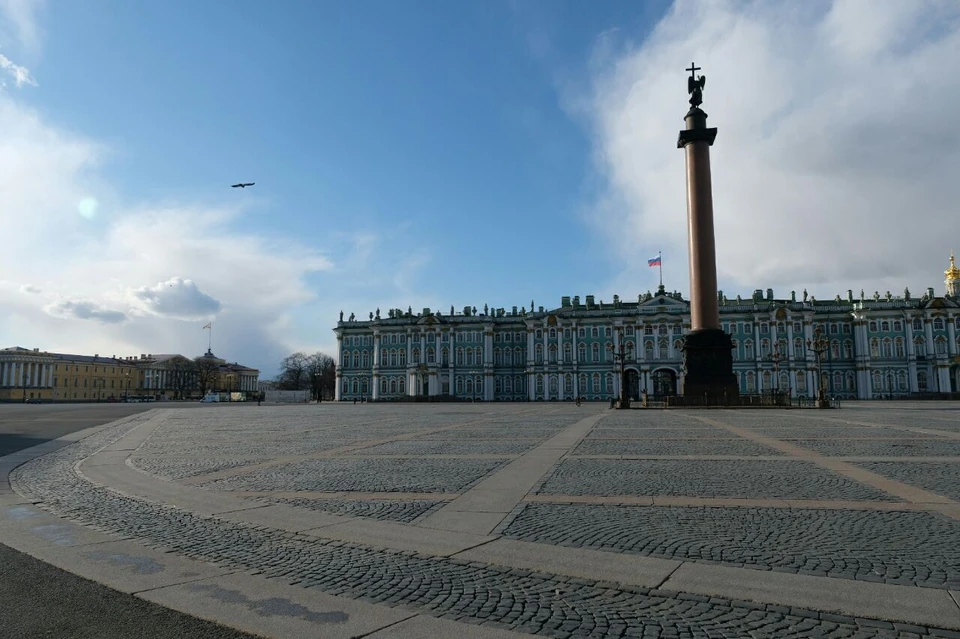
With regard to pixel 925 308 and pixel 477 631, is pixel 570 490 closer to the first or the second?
pixel 477 631

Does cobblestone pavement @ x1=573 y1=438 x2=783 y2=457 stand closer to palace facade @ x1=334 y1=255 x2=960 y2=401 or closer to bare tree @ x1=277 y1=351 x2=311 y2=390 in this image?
palace facade @ x1=334 y1=255 x2=960 y2=401

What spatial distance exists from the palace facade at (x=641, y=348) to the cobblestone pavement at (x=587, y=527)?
2716 inches

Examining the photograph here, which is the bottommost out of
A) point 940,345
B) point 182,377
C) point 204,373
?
point 182,377

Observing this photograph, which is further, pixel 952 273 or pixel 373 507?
pixel 952 273

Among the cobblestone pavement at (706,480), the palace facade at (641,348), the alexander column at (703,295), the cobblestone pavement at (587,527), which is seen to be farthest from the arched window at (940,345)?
the cobblestone pavement at (706,480)

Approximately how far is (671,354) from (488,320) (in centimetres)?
2832

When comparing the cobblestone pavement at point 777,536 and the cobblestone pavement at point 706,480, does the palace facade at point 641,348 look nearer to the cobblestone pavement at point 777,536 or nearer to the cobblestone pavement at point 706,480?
the cobblestone pavement at point 706,480

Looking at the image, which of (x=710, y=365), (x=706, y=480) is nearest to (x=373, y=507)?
(x=706, y=480)

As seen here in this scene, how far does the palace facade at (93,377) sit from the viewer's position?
125250mm

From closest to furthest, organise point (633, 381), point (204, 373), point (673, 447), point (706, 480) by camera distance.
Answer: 1. point (706, 480)
2. point (673, 447)
3. point (633, 381)
4. point (204, 373)

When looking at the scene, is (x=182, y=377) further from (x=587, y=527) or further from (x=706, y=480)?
(x=587, y=527)

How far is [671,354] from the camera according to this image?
9000cm

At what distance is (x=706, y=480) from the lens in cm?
1023

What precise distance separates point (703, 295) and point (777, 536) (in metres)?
38.1
